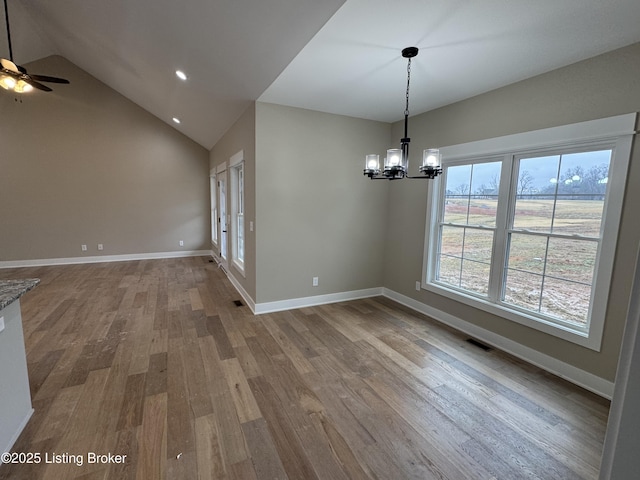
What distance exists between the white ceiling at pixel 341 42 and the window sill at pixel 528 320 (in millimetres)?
2235

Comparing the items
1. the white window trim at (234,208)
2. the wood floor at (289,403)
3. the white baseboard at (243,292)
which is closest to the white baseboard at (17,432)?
the wood floor at (289,403)

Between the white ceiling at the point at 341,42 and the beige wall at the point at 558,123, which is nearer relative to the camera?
the white ceiling at the point at 341,42

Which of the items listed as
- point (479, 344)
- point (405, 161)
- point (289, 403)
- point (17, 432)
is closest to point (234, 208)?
point (405, 161)

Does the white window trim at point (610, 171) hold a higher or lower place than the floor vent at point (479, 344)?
higher

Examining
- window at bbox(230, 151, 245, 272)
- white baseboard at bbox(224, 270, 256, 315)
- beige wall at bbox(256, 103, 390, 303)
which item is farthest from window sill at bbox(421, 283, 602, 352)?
window at bbox(230, 151, 245, 272)

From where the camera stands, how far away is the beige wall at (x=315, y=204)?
3.67m

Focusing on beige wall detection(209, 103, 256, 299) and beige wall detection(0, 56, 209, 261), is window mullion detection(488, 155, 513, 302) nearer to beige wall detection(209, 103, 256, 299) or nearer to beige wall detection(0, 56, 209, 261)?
beige wall detection(209, 103, 256, 299)

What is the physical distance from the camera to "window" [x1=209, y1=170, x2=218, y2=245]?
6.97m

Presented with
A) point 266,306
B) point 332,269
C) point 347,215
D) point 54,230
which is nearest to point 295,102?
point 347,215

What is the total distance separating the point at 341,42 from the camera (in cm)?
220

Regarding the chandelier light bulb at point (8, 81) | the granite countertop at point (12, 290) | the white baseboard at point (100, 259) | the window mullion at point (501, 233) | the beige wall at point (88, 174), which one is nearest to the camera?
the granite countertop at point (12, 290)

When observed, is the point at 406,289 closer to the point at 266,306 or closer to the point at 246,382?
the point at 266,306

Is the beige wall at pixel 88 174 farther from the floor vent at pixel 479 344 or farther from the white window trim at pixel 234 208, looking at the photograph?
the floor vent at pixel 479 344

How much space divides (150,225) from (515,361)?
288 inches
